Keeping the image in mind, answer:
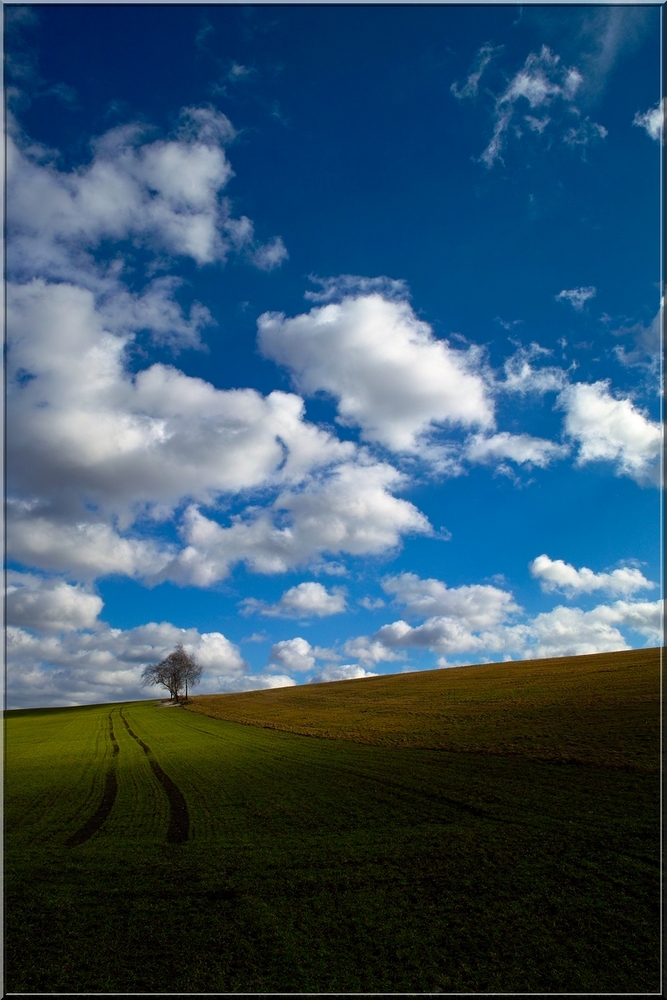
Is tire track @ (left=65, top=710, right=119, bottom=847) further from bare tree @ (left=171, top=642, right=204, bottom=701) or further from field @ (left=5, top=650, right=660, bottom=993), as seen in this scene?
bare tree @ (left=171, top=642, right=204, bottom=701)

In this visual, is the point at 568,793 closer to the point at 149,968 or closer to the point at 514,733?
the point at 514,733

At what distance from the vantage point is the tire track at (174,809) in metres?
26.0

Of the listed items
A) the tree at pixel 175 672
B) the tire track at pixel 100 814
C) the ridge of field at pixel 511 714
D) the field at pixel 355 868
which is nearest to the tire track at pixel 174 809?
the field at pixel 355 868

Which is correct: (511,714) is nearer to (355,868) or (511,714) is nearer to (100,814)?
(355,868)

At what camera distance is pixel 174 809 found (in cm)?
3108

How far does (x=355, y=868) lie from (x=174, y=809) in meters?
14.5

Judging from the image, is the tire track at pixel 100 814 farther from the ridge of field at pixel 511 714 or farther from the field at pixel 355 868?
the ridge of field at pixel 511 714

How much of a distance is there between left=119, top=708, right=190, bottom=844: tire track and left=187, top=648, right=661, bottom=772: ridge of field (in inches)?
689

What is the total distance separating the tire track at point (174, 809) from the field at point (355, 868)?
16cm

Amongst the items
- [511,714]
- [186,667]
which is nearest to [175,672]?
[186,667]

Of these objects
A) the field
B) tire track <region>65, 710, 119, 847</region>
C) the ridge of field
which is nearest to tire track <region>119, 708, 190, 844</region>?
the field

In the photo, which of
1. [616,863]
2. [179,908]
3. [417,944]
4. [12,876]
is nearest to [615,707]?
[616,863]

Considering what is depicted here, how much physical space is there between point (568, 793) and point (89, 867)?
22.5 m

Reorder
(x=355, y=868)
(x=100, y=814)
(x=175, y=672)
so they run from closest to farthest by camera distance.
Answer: (x=355, y=868) → (x=100, y=814) → (x=175, y=672)
